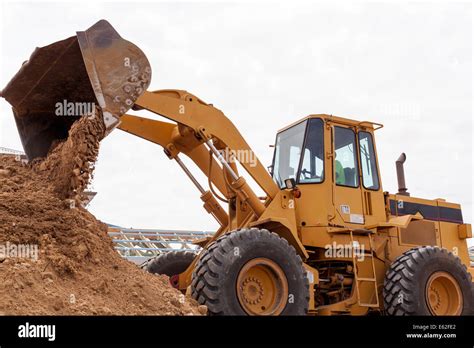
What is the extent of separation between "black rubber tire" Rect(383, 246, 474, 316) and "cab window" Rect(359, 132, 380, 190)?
1.09m

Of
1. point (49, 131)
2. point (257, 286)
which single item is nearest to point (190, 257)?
point (257, 286)

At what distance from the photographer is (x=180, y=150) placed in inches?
299

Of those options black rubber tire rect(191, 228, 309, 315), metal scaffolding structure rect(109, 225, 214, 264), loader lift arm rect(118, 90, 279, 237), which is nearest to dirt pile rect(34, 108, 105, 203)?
loader lift arm rect(118, 90, 279, 237)

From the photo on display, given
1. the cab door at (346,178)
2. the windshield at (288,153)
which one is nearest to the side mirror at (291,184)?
the windshield at (288,153)

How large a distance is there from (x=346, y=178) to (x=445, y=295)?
2.11m

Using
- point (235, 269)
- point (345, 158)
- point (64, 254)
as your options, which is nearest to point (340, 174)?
point (345, 158)

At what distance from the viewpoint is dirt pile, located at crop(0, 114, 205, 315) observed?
454 cm

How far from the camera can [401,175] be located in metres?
8.95

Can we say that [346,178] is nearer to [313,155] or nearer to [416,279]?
[313,155]

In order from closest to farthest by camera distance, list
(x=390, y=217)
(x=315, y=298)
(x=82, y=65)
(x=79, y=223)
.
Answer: (x=79, y=223)
(x=82, y=65)
(x=315, y=298)
(x=390, y=217)

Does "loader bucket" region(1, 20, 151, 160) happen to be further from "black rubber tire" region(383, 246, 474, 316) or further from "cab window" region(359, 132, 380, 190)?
"black rubber tire" region(383, 246, 474, 316)

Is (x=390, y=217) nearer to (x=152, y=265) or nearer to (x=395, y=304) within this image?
(x=395, y=304)

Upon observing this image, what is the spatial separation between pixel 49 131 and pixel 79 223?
162 centimetres

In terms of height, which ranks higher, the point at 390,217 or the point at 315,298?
the point at 390,217
